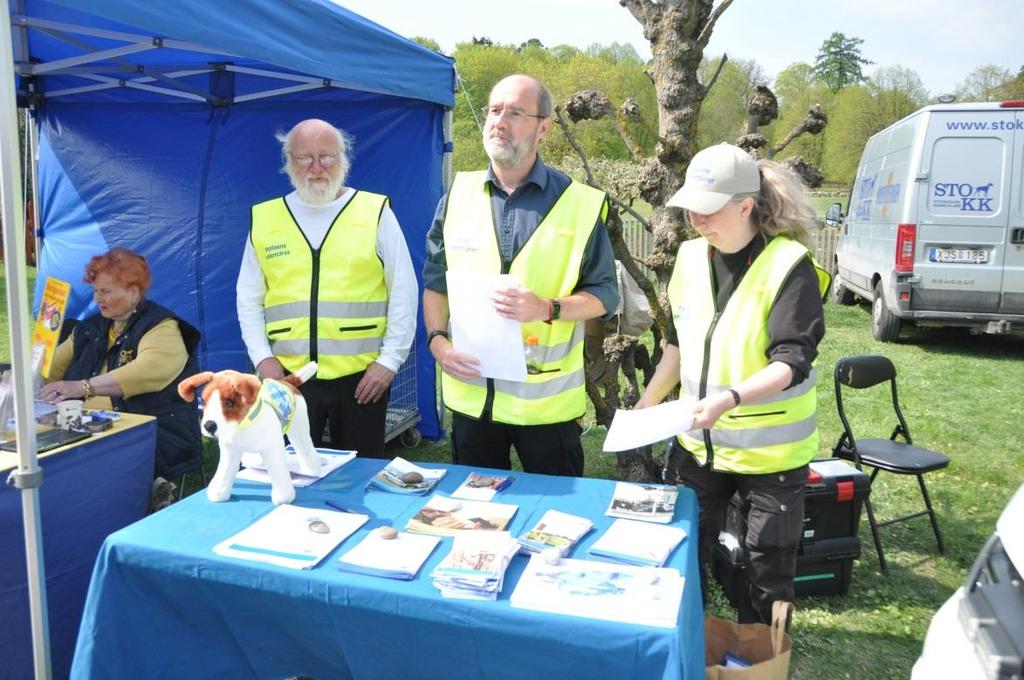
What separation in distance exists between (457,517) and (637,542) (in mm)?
477

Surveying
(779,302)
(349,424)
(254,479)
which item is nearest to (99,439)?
(254,479)

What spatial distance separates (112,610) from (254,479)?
1.74 feet

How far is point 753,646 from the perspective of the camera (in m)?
1.97

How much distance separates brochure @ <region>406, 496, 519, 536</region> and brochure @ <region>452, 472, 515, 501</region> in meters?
0.05

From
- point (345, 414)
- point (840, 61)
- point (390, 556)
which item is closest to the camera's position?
point (390, 556)

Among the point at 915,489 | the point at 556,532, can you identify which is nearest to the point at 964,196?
the point at 915,489

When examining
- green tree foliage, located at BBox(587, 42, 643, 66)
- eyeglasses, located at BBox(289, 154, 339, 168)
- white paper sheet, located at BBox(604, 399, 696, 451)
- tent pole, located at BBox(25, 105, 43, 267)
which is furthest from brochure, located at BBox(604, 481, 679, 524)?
green tree foliage, located at BBox(587, 42, 643, 66)

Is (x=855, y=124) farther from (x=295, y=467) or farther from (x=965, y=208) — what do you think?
(x=295, y=467)

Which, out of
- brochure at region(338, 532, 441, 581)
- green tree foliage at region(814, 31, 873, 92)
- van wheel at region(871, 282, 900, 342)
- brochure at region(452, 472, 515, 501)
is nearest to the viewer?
brochure at region(338, 532, 441, 581)

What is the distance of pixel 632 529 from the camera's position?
1.88 m

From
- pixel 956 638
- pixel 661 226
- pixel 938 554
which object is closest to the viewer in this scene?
pixel 956 638

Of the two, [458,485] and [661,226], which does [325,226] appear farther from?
[661,226]

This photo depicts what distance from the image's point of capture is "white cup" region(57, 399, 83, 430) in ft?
8.44

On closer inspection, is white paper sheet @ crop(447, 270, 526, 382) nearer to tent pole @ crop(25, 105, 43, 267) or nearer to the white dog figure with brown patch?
the white dog figure with brown patch
